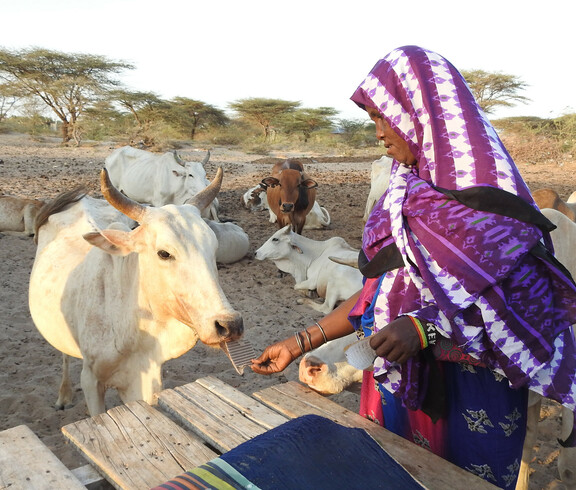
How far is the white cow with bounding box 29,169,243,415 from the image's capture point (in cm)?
221

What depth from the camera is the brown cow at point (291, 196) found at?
751cm

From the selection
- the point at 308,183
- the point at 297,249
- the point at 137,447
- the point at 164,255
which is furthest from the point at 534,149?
the point at 137,447

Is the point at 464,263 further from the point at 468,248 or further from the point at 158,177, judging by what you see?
the point at 158,177

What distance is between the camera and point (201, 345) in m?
4.41

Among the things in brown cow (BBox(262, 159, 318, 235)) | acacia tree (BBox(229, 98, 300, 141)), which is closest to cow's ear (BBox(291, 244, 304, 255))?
brown cow (BBox(262, 159, 318, 235))

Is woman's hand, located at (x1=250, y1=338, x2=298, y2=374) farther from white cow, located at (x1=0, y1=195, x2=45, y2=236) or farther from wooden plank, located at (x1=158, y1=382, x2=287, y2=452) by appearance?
white cow, located at (x1=0, y1=195, x2=45, y2=236)

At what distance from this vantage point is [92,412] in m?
2.76

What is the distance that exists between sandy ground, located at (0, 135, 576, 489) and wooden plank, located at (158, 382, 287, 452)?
0.98 metres

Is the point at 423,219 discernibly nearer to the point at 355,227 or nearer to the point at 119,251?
the point at 119,251

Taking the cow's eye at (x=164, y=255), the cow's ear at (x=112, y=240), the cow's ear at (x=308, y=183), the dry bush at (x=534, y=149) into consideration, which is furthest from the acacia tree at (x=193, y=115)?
the cow's eye at (x=164, y=255)

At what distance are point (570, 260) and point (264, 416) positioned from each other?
192 cm

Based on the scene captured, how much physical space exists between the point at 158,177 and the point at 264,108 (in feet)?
74.9

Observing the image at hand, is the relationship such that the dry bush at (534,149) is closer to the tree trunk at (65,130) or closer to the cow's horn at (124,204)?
the cow's horn at (124,204)

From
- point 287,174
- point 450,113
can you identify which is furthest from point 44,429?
point 287,174
